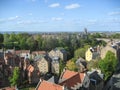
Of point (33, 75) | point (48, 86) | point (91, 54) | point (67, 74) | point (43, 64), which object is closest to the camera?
point (48, 86)

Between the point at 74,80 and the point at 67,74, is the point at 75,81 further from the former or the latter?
the point at 67,74

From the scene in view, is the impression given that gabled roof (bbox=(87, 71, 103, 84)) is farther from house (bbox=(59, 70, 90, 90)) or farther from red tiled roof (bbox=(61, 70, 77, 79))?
red tiled roof (bbox=(61, 70, 77, 79))

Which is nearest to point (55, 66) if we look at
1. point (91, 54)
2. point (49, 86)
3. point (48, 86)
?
point (91, 54)

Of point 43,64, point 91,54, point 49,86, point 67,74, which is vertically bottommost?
point 43,64

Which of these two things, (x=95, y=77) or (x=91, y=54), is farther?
(x=91, y=54)

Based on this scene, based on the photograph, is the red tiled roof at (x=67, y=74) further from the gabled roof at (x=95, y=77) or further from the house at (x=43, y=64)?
the house at (x=43, y=64)

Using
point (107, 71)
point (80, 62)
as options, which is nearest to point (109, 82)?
point (107, 71)

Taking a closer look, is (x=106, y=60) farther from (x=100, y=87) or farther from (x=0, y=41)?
(x=0, y=41)

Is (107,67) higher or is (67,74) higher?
(67,74)

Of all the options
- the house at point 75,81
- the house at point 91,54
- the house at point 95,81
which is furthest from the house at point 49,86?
the house at point 91,54
